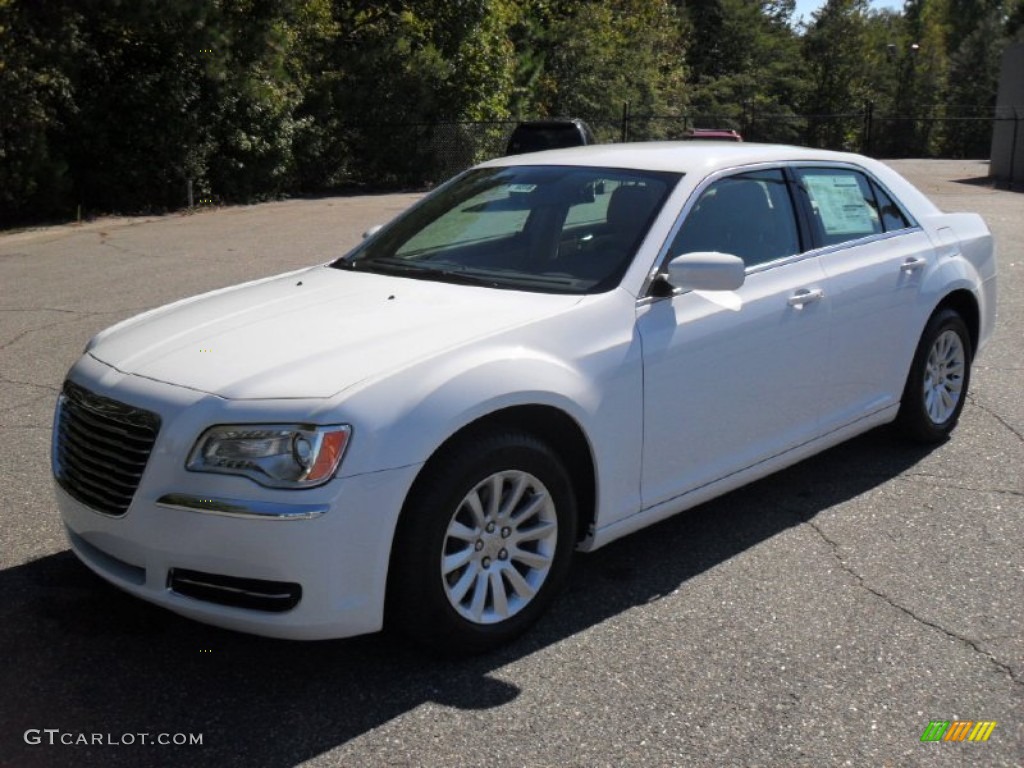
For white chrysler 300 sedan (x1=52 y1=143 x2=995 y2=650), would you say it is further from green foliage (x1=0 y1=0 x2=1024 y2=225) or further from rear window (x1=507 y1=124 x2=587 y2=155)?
rear window (x1=507 y1=124 x2=587 y2=155)

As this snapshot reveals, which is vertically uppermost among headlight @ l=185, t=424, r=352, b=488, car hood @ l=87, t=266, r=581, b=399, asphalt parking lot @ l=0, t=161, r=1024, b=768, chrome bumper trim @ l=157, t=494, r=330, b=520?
car hood @ l=87, t=266, r=581, b=399

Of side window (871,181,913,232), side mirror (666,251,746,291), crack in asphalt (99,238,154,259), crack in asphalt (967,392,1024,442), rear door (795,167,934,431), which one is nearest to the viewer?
side mirror (666,251,746,291)

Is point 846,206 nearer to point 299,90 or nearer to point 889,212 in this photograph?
point 889,212

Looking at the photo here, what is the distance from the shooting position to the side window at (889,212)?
18.4 feet

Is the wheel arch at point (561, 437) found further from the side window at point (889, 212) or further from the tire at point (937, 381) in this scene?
the side window at point (889, 212)

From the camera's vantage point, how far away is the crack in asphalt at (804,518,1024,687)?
3.65 m

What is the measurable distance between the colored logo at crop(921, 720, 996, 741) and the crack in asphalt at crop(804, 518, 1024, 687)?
1.07 feet

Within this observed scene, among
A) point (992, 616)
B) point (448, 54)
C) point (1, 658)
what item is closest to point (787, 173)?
point (992, 616)

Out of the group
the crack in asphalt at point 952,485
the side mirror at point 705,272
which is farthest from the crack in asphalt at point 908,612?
the side mirror at point 705,272

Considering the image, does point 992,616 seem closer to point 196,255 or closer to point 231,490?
point 231,490

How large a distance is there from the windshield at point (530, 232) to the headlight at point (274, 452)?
4.13ft

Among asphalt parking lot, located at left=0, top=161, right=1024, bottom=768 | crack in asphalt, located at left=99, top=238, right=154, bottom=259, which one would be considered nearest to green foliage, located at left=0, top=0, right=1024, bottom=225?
crack in asphalt, located at left=99, top=238, right=154, bottom=259

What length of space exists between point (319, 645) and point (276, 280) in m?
1.83

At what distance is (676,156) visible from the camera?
4.85 metres
